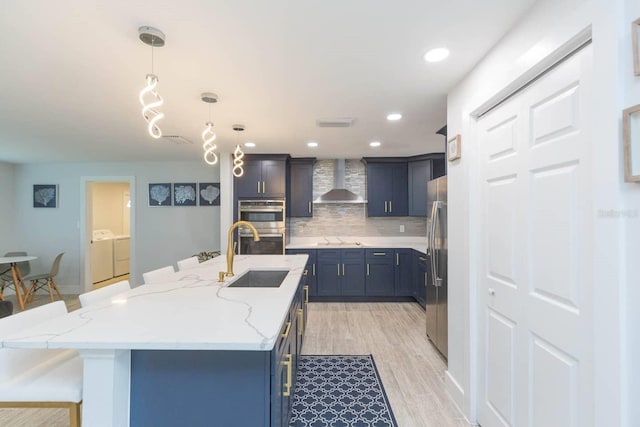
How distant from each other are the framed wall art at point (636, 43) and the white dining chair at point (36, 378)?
237cm

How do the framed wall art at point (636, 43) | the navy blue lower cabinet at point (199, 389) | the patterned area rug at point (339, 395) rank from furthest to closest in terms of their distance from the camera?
1. the patterned area rug at point (339, 395)
2. the navy blue lower cabinet at point (199, 389)
3. the framed wall art at point (636, 43)

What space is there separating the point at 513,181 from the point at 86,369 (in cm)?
215

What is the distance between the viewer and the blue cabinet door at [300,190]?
15.8ft

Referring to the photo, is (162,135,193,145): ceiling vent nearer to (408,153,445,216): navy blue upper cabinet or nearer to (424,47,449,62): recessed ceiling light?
(424,47,449,62): recessed ceiling light

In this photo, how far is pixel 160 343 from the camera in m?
1.03

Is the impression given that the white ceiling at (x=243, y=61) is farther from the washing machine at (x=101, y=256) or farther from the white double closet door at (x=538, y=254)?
the washing machine at (x=101, y=256)

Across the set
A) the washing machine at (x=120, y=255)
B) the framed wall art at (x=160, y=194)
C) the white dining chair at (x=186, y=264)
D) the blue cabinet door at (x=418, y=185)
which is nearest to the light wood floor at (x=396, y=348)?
the white dining chair at (x=186, y=264)

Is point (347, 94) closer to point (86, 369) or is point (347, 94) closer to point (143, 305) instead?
point (143, 305)

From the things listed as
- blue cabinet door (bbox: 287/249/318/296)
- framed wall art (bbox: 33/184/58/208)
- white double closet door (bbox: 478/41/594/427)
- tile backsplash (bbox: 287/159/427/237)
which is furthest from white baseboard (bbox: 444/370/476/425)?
framed wall art (bbox: 33/184/58/208)

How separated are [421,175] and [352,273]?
195 centimetres

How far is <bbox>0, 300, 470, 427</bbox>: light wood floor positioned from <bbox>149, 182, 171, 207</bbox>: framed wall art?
1997 mm

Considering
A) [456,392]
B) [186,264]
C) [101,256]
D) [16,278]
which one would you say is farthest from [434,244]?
[101,256]

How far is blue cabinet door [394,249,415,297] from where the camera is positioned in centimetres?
449

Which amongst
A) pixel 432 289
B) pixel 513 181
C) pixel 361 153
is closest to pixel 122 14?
pixel 513 181
